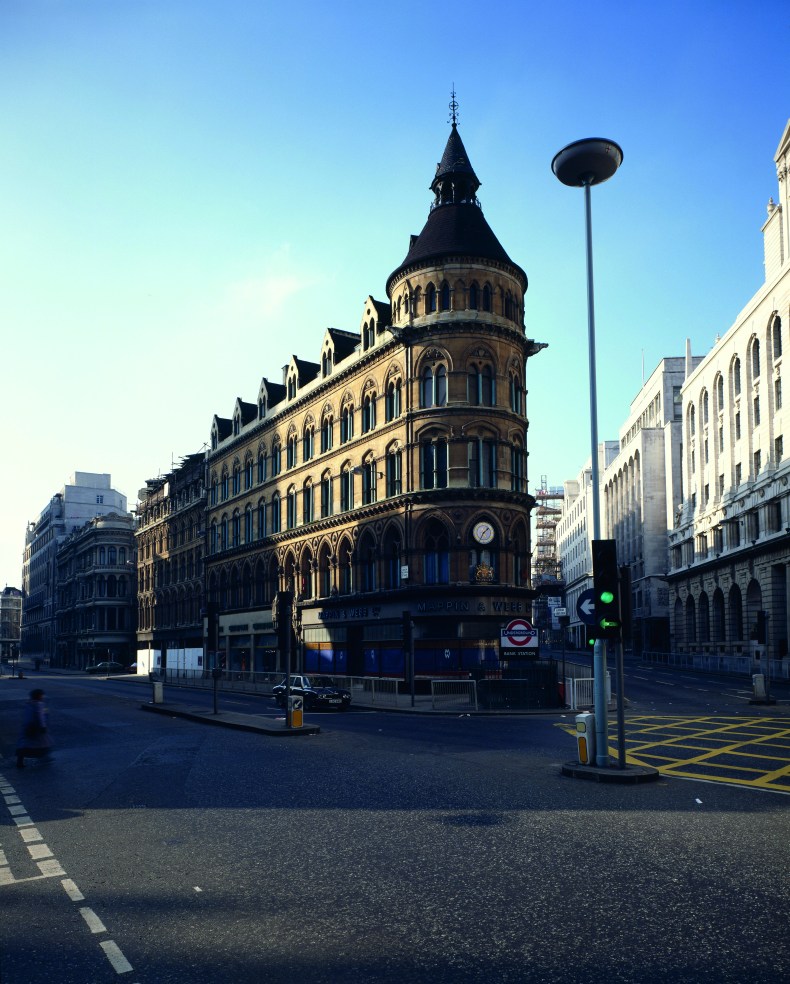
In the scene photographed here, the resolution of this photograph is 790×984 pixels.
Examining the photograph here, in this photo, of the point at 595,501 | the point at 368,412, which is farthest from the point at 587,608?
the point at 368,412

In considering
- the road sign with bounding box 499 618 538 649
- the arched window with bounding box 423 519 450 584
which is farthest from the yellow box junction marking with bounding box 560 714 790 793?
the arched window with bounding box 423 519 450 584

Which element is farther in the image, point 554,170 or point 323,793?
point 554,170

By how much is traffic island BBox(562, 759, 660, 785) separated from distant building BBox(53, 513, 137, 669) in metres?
94.7

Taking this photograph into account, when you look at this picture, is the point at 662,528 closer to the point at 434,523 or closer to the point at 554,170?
the point at 434,523

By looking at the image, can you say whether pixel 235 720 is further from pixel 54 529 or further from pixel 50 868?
pixel 54 529

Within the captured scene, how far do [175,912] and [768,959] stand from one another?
16.5 ft

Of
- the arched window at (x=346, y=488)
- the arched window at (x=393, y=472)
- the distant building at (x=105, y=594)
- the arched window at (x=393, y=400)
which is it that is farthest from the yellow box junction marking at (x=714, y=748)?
the distant building at (x=105, y=594)

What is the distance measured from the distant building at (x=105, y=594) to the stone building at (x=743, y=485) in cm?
6348

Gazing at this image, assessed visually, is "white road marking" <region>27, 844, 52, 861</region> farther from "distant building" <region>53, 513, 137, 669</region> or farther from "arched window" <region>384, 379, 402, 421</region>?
"distant building" <region>53, 513, 137, 669</region>

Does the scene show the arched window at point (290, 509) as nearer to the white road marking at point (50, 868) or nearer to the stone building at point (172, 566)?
the stone building at point (172, 566)

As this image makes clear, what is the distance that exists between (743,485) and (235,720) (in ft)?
162

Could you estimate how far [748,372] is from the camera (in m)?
64.2

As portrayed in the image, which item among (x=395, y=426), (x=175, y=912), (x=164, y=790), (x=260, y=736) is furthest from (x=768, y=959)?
(x=395, y=426)

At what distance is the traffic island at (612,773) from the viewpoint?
14.4 meters
